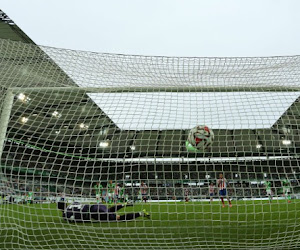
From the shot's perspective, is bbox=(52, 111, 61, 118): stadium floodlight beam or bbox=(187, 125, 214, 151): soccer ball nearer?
bbox=(52, 111, 61, 118): stadium floodlight beam

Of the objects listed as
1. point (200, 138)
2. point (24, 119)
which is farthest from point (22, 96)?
point (200, 138)

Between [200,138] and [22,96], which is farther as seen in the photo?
[200,138]

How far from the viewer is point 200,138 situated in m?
4.41

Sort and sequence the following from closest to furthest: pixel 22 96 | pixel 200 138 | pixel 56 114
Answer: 1. pixel 22 96
2. pixel 56 114
3. pixel 200 138

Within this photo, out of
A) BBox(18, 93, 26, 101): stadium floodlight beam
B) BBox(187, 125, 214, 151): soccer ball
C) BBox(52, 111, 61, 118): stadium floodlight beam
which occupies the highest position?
BBox(18, 93, 26, 101): stadium floodlight beam

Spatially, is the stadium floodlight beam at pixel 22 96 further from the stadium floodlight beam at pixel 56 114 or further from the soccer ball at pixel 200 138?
the soccer ball at pixel 200 138

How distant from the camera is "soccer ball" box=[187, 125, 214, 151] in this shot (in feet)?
14.4

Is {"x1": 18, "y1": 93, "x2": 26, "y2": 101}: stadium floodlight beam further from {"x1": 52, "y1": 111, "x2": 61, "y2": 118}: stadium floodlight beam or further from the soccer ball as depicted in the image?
the soccer ball

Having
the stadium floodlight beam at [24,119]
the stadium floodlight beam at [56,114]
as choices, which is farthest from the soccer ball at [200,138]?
the stadium floodlight beam at [24,119]

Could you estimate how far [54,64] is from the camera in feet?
13.3

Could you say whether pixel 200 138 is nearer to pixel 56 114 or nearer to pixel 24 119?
pixel 56 114

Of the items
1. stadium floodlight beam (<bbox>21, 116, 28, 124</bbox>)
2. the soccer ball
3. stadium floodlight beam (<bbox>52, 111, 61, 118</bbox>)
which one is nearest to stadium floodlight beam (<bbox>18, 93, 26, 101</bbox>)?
stadium floodlight beam (<bbox>21, 116, 28, 124</bbox>)

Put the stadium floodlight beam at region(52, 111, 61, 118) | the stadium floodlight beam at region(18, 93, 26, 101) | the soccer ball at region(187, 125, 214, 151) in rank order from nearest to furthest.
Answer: the stadium floodlight beam at region(18, 93, 26, 101) < the stadium floodlight beam at region(52, 111, 61, 118) < the soccer ball at region(187, 125, 214, 151)

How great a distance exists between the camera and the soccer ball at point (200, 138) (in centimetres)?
439
